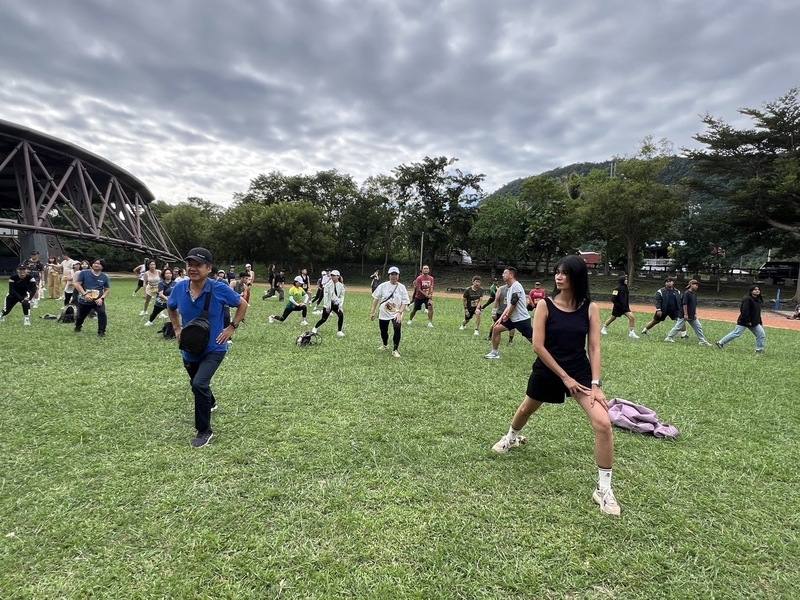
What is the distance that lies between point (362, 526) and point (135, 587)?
1.30 m

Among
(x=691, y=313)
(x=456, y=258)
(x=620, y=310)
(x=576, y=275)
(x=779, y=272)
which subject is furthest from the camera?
(x=456, y=258)

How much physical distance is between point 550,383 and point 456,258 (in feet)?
142

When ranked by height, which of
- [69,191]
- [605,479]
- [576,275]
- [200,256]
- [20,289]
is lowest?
[605,479]

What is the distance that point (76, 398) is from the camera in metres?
5.16

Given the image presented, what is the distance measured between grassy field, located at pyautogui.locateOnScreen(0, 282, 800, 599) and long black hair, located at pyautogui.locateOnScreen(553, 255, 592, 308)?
5.10 ft

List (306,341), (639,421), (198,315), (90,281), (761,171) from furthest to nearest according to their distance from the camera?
(761,171) < (306,341) < (90,281) < (639,421) < (198,315)

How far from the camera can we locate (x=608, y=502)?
3.09 meters

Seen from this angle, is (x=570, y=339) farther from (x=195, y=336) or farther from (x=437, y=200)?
(x=437, y=200)

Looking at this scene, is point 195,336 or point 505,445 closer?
point 195,336

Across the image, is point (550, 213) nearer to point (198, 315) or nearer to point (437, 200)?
point (437, 200)

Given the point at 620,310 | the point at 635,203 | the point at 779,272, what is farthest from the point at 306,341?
the point at 779,272

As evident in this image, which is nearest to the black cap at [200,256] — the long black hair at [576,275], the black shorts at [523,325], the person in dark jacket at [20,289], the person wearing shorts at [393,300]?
the long black hair at [576,275]

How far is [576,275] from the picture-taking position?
10.5 feet

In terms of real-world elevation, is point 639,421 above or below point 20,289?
below
